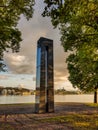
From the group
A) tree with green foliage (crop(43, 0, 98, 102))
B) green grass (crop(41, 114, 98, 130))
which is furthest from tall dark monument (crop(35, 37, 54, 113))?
green grass (crop(41, 114, 98, 130))

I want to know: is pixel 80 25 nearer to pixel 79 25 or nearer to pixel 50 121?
pixel 79 25

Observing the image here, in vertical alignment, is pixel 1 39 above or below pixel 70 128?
above

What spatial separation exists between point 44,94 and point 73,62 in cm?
2152

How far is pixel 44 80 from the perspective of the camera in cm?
2405

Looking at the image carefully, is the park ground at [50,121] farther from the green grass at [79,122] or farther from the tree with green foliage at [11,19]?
the tree with green foliage at [11,19]

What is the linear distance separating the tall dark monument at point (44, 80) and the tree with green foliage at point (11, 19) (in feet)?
8.78

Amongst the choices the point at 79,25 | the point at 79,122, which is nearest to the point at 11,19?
the point at 79,25

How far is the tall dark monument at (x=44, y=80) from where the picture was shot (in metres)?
24.0

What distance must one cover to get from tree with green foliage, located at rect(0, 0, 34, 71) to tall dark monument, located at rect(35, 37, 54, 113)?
268cm

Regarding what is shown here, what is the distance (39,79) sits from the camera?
79.7ft

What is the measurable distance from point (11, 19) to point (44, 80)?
6654mm

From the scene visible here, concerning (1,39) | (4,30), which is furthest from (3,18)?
(1,39)

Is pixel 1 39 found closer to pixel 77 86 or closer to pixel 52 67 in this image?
pixel 52 67

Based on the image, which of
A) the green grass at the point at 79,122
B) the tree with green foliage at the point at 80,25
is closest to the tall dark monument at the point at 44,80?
the tree with green foliage at the point at 80,25
